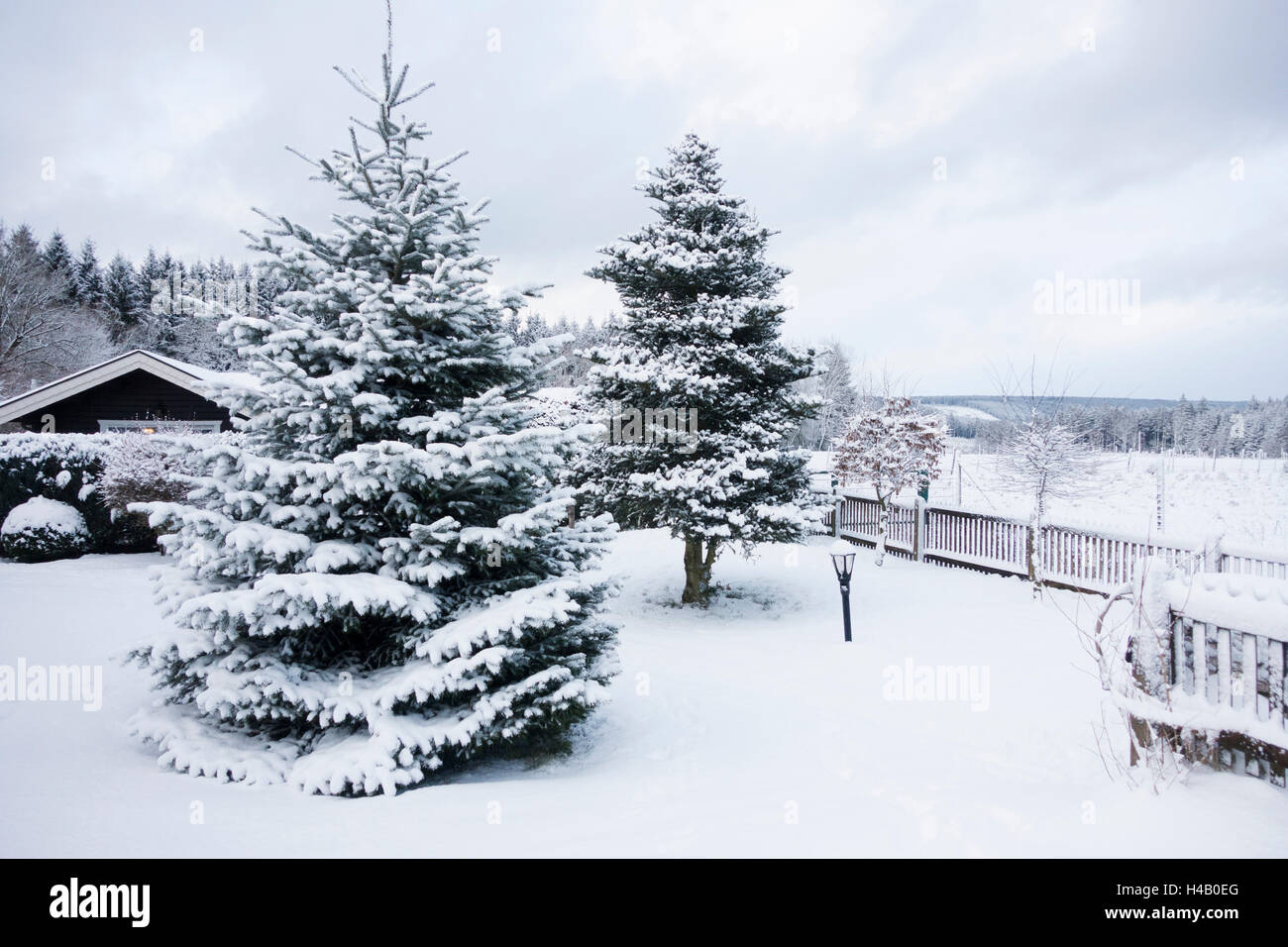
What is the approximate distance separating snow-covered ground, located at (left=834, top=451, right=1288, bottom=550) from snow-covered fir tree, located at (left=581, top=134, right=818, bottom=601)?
5.56 meters

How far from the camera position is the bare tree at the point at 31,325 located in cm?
3331

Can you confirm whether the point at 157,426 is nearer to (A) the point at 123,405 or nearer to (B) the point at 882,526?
(A) the point at 123,405

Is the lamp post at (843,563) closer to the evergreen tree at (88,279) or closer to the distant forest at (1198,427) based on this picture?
the distant forest at (1198,427)

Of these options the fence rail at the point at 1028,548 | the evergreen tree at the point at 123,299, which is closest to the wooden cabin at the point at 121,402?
the fence rail at the point at 1028,548

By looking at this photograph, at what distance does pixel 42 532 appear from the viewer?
12633 millimetres

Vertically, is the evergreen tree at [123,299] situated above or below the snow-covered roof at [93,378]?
above

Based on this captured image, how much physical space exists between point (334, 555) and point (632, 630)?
21.2 ft

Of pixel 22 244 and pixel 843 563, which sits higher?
pixel 22 244

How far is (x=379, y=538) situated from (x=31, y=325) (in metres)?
41.5

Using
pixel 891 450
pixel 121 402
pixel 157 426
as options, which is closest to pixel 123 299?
pixel 121 402

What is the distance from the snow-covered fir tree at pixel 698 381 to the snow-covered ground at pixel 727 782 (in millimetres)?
2430

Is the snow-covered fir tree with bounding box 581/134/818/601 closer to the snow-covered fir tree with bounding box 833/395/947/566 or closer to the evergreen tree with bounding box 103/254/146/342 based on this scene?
the snow-covered fir tree with bounding box 833/395/947/566
